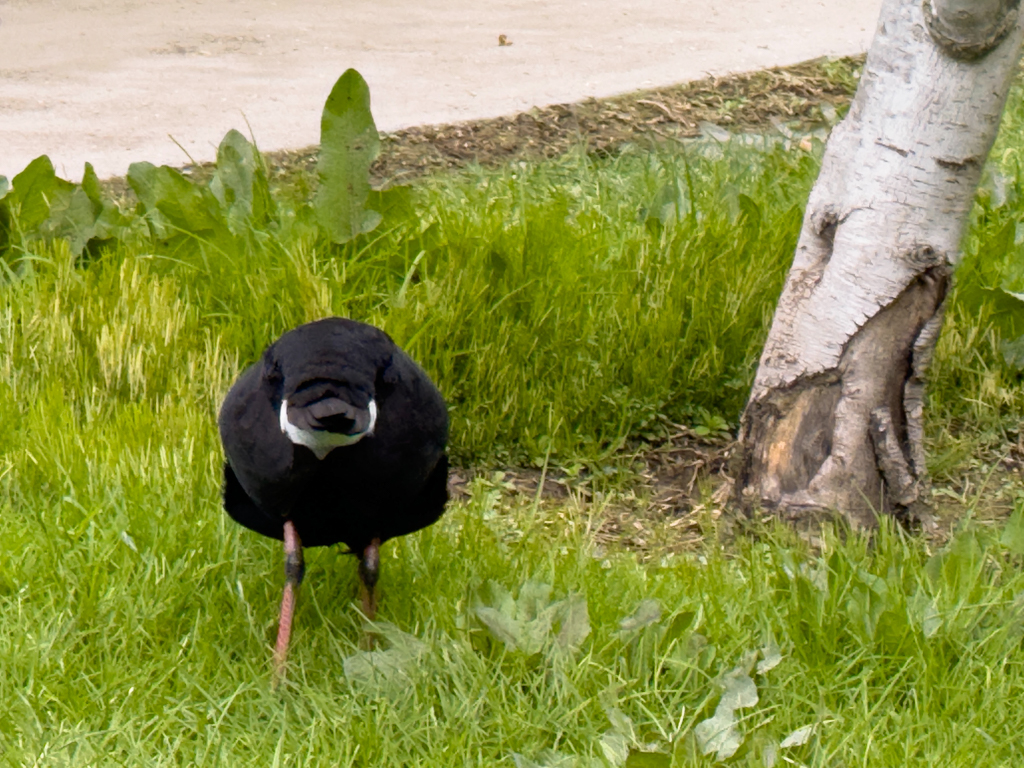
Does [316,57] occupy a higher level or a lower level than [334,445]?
higher

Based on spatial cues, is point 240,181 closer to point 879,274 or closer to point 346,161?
point 346,161

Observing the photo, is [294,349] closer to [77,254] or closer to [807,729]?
[807,729]

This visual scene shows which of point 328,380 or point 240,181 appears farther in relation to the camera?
point 240,181

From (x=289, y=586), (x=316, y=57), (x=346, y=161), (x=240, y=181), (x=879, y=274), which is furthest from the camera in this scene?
(x=316, y=57)

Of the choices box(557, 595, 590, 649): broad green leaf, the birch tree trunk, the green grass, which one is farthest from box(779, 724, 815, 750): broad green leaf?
the birch tree trunk

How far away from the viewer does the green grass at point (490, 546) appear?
2.24m

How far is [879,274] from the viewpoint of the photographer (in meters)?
2.88

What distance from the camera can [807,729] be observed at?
7.04 ft

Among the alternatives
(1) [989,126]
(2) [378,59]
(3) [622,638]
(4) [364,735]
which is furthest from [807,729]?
(2) [378,59]

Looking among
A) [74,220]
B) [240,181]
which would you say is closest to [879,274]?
[240,181]

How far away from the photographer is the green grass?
7.34 ft

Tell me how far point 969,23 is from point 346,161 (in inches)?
65.1

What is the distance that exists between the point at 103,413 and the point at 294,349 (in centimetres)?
121

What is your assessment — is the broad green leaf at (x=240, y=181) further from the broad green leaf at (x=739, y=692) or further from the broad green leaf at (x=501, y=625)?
the broad green leaf at (x=739, y=692)
